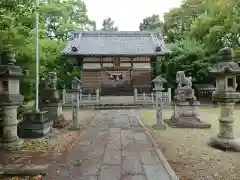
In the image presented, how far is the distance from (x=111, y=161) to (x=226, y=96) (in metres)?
3.57

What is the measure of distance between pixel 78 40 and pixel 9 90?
1901 cm

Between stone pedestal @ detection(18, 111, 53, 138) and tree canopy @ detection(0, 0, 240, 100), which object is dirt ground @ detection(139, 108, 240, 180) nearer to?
stone pedestal @ detection(18, 111, 53, 138)

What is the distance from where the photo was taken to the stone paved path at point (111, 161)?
4.73 meters

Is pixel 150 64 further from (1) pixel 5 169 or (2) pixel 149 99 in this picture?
(1) pixel 5 169

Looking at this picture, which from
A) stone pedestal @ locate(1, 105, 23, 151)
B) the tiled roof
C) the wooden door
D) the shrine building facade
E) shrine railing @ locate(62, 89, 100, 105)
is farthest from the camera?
the wooden door

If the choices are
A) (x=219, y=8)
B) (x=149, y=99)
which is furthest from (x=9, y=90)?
(x=219, y=8)

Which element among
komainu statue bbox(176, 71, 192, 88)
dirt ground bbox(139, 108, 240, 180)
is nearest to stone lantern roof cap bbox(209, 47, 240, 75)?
dirt ground bbox(139, 108, 240, 180)

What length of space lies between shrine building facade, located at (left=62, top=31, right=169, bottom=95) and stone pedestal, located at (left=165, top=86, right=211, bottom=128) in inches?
465

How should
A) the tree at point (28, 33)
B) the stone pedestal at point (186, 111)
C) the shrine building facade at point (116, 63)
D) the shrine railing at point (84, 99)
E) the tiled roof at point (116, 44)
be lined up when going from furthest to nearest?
the shrine building facade at point (116, 63)
the tiled roof at point (116, 44)
the shrine railing at point (84, 99)
the stone pedestal at point (186, 111)
the tree at point (28, 33)

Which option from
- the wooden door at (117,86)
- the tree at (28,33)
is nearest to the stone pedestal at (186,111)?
the tree at (28,33)

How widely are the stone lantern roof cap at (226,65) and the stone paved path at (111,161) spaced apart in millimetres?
2841

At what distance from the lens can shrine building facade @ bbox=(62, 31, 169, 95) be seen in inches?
910

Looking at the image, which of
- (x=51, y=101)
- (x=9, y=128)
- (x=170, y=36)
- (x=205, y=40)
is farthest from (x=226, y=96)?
(x=170, y=36)

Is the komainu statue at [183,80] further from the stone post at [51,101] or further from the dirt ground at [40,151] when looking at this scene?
the stone post at [51,101]
